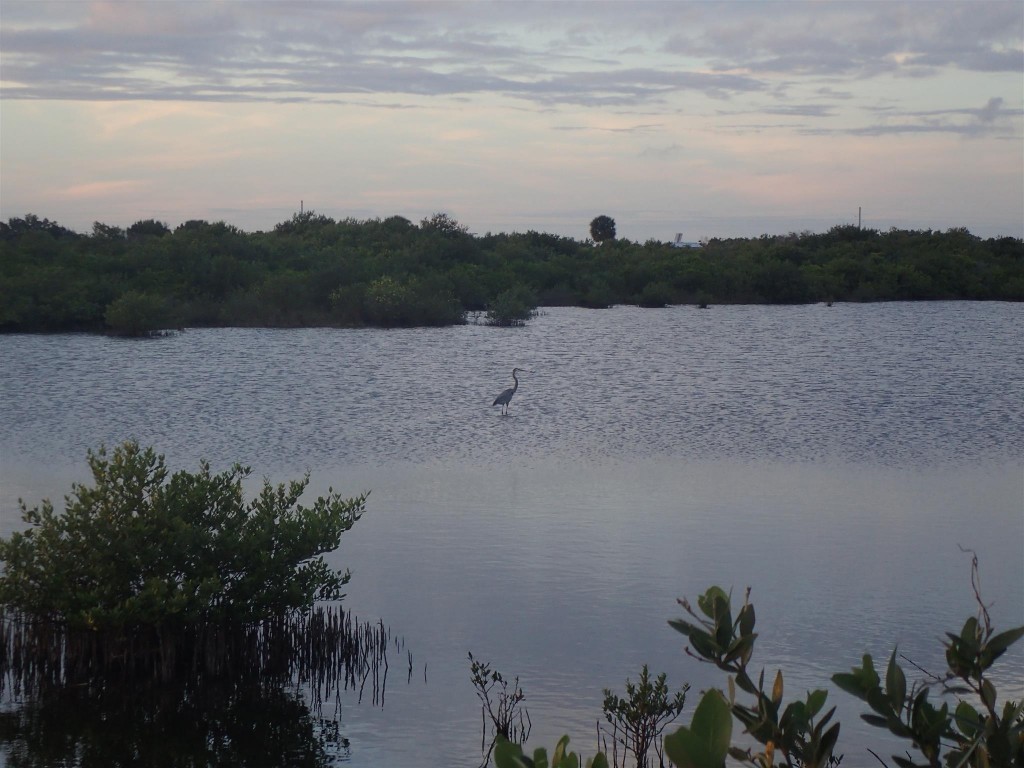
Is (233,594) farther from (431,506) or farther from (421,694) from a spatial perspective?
(431,506)

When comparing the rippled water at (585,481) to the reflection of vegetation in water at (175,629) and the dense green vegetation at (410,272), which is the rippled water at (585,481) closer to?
the reflection of vegetation in water at (175,629)

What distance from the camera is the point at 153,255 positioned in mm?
36781

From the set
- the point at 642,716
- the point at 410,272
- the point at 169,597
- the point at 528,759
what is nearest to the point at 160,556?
the point at 169,597

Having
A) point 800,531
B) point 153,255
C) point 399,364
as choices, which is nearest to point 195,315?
point 153,255

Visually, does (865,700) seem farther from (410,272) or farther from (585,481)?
(410,272)

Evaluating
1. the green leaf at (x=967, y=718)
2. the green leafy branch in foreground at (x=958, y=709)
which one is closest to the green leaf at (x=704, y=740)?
the green leafy branch in foreground at (x=958, y=709)

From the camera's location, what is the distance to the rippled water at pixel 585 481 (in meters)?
7.04

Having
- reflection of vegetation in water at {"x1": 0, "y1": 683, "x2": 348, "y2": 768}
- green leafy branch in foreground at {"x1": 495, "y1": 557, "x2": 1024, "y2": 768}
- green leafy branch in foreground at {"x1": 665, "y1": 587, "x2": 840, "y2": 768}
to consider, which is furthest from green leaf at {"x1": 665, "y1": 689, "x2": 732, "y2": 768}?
reflection of vegetation in water at {"x1": 0, "y1": 683, "x2": 348, "y2": 768}

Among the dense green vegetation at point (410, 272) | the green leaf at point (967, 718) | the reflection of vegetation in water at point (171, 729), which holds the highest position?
the dense green vegetation at point (410, 272)

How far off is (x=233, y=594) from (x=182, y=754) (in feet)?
3.61

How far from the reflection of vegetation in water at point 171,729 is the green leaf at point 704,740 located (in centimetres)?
394

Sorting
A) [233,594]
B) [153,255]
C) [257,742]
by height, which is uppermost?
[153,255]

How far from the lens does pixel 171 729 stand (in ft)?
19.4

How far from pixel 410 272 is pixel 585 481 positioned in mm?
29712
